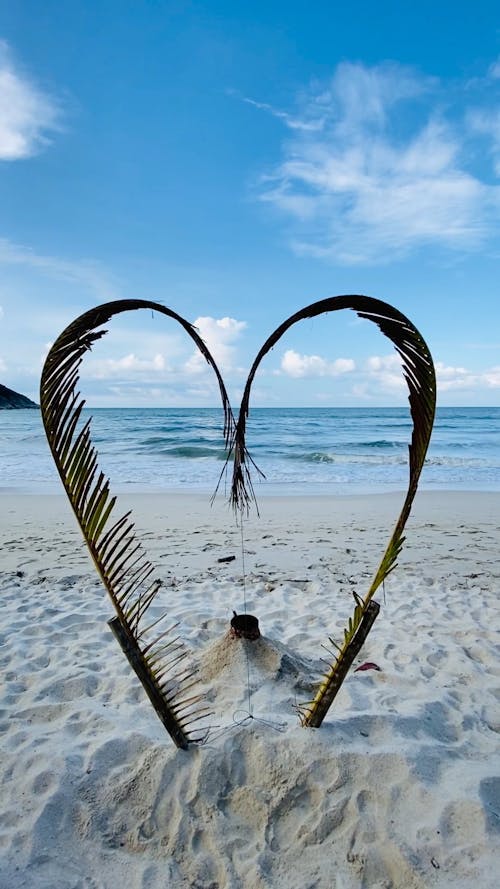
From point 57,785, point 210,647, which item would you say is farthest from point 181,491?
point 57,785

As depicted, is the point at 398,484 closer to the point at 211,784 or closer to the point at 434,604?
the point at 434,604

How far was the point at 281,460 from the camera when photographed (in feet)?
73.1

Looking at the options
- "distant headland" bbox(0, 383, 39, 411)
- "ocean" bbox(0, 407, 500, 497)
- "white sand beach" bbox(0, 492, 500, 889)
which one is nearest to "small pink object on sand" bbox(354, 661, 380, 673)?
"white sand beach" bbox(0, 492, 500, 889)

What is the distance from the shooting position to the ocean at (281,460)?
1505 centimetres

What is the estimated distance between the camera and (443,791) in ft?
8.79

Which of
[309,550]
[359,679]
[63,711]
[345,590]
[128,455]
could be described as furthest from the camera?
[128,455]

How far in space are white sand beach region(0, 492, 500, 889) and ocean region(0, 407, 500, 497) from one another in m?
8.66

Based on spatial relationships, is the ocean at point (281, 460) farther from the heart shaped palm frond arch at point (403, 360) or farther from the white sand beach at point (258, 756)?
the heart shaped palm frond arch at point (403, 360)

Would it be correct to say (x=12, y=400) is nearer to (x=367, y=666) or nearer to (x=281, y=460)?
(x=281, y=460)

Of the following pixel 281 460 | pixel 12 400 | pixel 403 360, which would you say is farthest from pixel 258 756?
pixel 12 400

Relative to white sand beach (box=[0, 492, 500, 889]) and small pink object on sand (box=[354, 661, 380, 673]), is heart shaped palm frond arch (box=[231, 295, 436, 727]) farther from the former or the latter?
small pink object on sand (box=[354, 661, 380, 673])

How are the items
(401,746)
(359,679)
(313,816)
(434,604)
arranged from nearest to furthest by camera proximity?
(313,816)
(401,746)
(359,679)
(434,604)

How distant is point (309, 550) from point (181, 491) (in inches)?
254

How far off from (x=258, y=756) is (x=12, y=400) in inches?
2611
